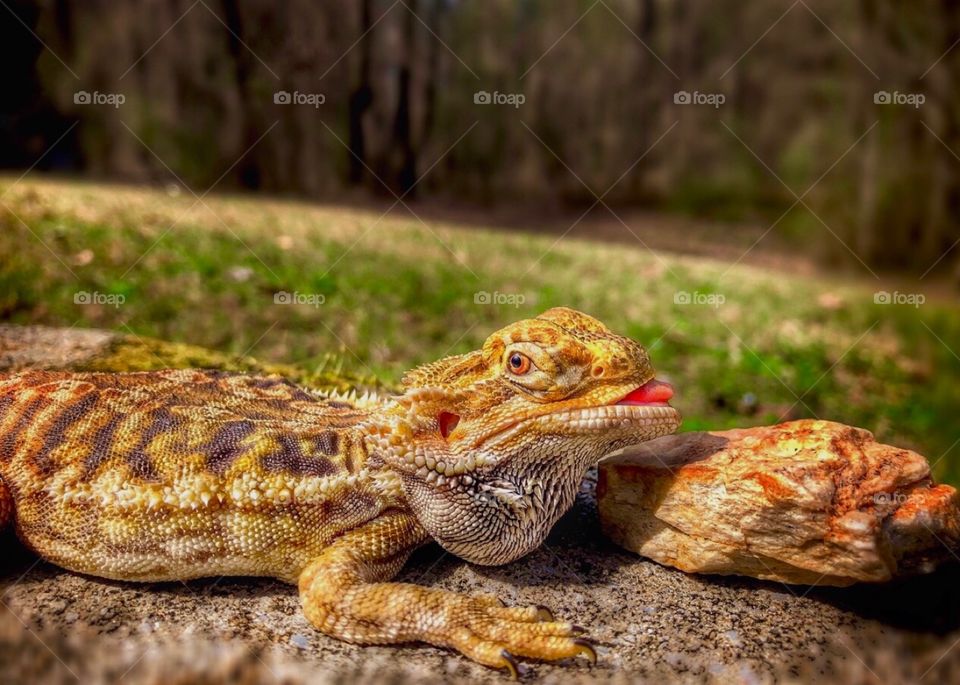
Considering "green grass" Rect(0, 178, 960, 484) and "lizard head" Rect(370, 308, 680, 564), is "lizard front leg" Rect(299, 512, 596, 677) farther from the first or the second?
"green grass" Rect(0, 178, 960, 484)

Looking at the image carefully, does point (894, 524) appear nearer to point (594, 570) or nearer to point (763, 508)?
point (763, 508)

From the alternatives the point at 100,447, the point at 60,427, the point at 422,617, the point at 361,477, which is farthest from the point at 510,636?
the point at 60,427

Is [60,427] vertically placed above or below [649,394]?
below

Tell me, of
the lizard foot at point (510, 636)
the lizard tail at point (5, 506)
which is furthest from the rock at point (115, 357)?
the lizard foot at point (510, 636)

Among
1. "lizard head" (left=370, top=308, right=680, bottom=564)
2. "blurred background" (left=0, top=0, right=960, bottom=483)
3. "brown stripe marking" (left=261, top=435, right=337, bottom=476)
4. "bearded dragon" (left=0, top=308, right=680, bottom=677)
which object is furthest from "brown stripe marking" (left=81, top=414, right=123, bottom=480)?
"blurred background" (left=0, top=0, right=960, bottom=483)

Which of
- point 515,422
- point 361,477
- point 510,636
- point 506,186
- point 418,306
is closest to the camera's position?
point 510,636

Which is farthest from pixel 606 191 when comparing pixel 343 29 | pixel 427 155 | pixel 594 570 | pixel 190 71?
pixel 594 570

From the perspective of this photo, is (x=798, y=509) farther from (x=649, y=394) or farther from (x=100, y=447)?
(x=100, y=447)
